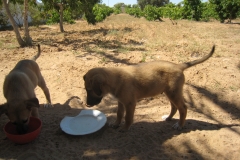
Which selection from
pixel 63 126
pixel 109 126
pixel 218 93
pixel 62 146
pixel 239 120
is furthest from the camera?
pixel 218 93

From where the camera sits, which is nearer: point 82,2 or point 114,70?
point 114,70

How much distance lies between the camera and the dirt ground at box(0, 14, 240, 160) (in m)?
3.99

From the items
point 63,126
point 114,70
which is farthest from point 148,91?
point 63,126

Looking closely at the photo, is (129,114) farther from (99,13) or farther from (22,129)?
(99,13)

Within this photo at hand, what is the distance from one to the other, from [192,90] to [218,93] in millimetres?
760

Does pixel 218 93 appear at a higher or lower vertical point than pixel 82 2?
lower

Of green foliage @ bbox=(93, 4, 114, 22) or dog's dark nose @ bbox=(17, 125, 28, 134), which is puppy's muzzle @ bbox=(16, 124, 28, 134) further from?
green foliage @ bbox=(93, 4, 114, 22)

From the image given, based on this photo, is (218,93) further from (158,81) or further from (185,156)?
(185,156)

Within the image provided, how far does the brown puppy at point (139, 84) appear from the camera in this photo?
4457mm

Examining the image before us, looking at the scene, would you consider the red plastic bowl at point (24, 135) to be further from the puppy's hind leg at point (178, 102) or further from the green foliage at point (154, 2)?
the green foliage at point (154, 2)

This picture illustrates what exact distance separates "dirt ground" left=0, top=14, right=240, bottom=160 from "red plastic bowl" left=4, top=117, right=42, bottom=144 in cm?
19

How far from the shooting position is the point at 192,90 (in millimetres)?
6812

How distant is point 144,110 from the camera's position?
6113mm

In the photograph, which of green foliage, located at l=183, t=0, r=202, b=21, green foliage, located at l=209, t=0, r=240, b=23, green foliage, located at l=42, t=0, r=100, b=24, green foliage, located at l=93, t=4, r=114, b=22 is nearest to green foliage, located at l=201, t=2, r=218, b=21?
green foliage, located at l=209, t=0, r=240, b=23
